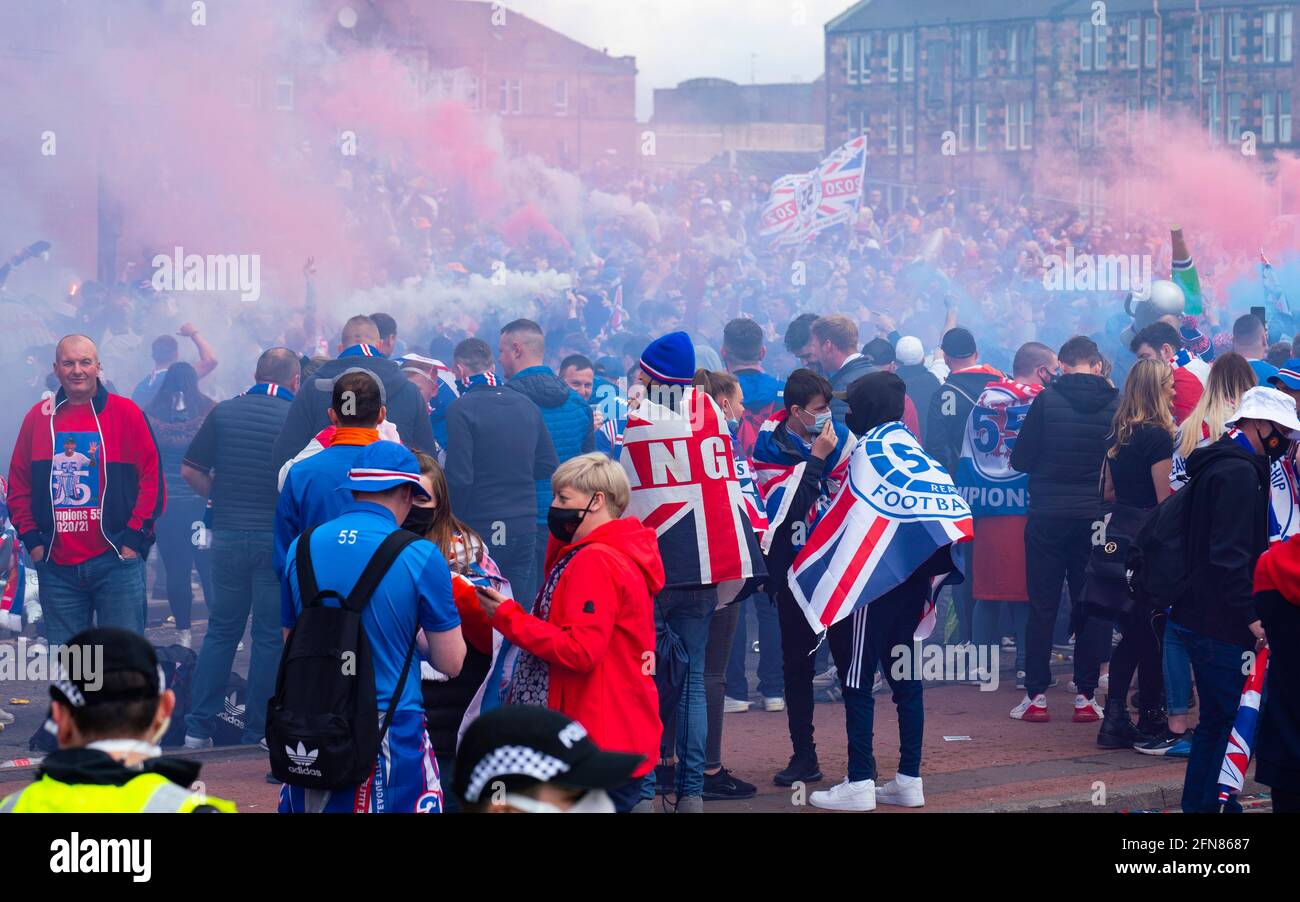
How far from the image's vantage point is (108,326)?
73.2ft

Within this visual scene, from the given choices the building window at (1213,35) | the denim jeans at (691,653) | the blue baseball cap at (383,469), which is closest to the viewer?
the blue baseball cap at (383,469)

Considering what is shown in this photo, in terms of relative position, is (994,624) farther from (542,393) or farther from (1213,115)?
(1213,115)

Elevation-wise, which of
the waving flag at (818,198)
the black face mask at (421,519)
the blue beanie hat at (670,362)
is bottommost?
the black face mask at (421,519)

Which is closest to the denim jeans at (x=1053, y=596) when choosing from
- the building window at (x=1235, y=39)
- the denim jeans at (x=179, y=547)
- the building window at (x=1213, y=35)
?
the denim jeans at (x=179, y=547)

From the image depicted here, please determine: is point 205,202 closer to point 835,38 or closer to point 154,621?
point 154,621

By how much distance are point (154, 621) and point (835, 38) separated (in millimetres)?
61221

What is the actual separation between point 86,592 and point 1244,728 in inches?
210

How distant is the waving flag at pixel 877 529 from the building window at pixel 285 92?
2632 cm

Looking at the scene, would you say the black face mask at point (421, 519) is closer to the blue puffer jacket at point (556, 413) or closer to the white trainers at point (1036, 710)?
the blue puffer jacket at point (556, 413)

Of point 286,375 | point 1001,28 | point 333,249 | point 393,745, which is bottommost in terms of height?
point 393,745

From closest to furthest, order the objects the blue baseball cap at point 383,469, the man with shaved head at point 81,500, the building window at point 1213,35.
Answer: the blue baseball cap at point 383,469
the man with shaved head at point 81,500
the building window at point 1213,35

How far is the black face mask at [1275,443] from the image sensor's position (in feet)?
19.5

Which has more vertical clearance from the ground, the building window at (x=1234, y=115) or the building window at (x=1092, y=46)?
the building window at (x=1092, y=46)
